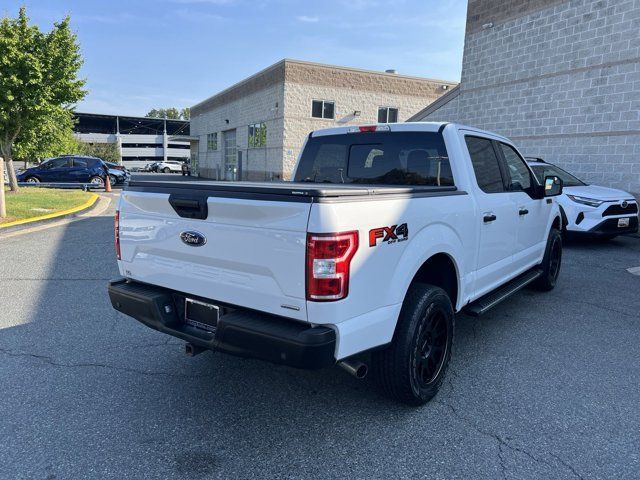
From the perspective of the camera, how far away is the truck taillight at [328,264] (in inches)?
90.3

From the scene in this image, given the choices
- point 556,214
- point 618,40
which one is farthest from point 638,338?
point 618,40

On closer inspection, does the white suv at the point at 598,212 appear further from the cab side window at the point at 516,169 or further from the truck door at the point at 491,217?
the truck door at the point at 491,217

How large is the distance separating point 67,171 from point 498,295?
960 inches

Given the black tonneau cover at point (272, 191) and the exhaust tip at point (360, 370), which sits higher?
the black tonneau cover at point (272, 191)

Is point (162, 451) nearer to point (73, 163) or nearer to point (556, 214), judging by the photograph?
point (556, 214)

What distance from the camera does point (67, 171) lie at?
76.5 feet

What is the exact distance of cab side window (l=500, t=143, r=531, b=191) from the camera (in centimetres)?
459

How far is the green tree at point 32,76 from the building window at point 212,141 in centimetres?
2442

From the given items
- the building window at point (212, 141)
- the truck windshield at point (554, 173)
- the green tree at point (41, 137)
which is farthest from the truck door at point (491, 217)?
the building window at point (212, 141)

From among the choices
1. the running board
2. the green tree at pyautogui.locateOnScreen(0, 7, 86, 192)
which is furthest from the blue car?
the running board

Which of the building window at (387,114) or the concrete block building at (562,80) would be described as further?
the building window at (387,114)

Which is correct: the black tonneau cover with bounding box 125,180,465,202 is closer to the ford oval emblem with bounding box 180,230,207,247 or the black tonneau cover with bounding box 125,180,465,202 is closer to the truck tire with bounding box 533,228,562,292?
the ford oval emblem with bounding box 180,230,207,247

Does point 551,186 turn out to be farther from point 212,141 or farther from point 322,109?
point 212,141

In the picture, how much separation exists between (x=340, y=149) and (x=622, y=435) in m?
3.11
